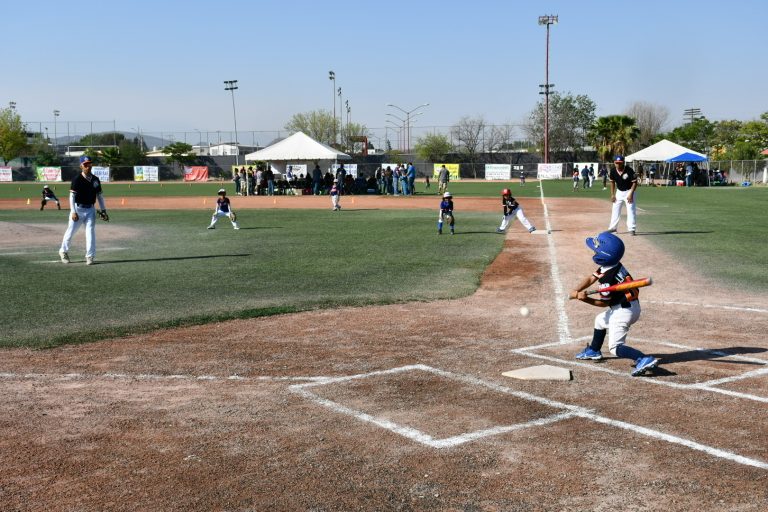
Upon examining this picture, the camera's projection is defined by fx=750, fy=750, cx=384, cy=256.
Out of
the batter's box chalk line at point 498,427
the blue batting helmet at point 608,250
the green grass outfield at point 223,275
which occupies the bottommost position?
the batter's box chalk line at point 498,427

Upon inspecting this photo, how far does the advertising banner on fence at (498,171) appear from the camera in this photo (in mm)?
84875

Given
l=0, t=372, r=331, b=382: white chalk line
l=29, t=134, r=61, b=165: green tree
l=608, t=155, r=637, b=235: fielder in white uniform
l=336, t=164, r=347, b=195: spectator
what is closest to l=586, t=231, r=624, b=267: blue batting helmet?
l=0, t=372, r=331, b=382: white chalk line

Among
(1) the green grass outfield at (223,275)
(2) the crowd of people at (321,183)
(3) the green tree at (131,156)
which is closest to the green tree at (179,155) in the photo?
(3) the green tree at (131,156)

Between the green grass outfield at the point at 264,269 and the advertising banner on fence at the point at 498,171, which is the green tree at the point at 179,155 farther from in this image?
the green grass outfield at the point at 264,269

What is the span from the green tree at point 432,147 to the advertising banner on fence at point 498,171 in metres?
12.4

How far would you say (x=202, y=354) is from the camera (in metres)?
8.90

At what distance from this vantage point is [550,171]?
8244 centimetres

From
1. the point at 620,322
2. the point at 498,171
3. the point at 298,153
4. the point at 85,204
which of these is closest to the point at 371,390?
the point at 620,322

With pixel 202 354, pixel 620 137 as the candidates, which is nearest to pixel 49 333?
pixel 202 354

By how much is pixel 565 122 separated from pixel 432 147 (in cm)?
1820

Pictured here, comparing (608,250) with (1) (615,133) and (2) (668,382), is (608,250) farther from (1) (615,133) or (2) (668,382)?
(1) (615,133)

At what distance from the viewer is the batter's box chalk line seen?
5773mm

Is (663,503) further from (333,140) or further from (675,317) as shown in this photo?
(333,140)

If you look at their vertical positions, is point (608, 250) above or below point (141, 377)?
above
